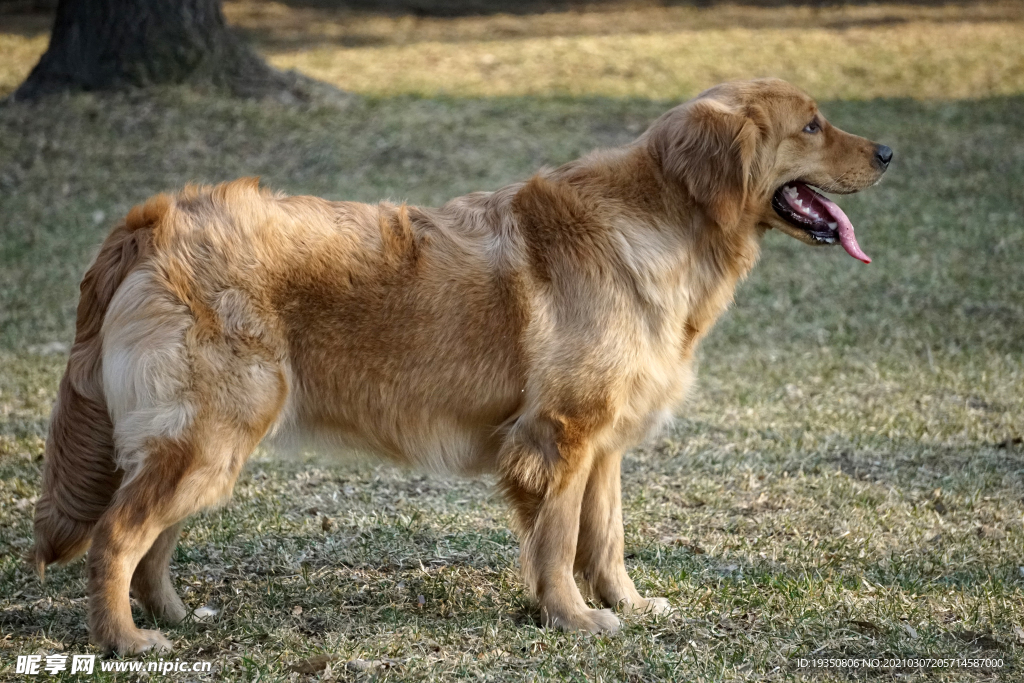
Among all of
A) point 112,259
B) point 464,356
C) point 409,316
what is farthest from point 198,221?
point 464,356

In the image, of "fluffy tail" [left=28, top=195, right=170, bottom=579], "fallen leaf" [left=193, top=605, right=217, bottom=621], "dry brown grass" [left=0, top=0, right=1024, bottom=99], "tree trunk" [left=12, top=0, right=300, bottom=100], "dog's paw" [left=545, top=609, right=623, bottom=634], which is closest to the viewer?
"fluffy tail" [left=28, top=195, right=170, bottom=579]

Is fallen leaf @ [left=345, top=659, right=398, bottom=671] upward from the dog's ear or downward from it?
downward

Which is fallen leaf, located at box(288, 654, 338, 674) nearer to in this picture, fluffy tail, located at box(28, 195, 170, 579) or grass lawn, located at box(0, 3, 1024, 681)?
grass lawn, located at box(0, 3, 1024, 681)

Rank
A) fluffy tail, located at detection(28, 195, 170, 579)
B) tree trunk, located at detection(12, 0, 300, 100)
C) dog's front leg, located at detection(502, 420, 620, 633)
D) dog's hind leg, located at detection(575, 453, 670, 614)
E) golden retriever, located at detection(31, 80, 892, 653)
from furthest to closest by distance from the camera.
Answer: tree trunk, located at detection(12, 0, 300, 100) < dog's hind leg, located at detection(575, 453, 670, 614) < dog's front leg, located at detection(502, 420, 620, 633) < fluffy tail, located at detection(28, 195, 170, 579) < golden retriever, located at detection(31, 80, 892, 653)

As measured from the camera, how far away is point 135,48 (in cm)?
1185

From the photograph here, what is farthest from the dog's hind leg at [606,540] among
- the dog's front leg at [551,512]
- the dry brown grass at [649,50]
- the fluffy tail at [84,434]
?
→ the dry brown grass at [649,50]

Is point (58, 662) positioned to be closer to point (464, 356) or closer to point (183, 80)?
point (464, 356)

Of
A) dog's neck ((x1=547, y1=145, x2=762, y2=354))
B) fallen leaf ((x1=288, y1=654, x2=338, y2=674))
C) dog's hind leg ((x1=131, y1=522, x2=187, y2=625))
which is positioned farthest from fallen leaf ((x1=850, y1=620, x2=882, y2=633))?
dog's hind leg ((x1=131, y1=522, x2=187, y2=625))

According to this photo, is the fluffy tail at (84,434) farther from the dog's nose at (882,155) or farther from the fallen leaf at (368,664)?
the dog's nose at (882,155)

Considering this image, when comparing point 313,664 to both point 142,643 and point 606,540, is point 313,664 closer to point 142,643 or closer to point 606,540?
point 142,643

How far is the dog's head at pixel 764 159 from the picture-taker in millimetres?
4156

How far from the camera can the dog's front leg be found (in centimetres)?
407

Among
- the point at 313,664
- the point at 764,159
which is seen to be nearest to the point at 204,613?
the point at 313,664

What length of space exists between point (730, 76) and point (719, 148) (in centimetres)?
1093
